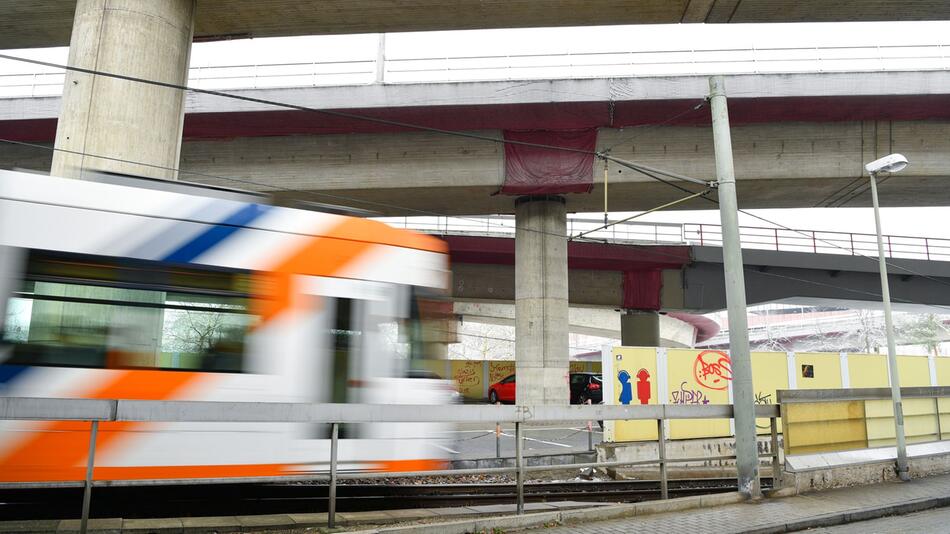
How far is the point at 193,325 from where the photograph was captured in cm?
789

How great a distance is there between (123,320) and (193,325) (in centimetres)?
76

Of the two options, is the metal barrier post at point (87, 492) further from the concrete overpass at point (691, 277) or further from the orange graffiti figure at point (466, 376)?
the orange graffiti figure at point (466, 376)

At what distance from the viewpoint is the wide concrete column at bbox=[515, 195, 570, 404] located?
22.7 meters

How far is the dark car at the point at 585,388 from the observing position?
2956 centimetres

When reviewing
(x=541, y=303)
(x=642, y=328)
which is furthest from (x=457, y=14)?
(x=642, y=328)

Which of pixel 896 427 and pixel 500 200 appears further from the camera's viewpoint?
pixel 500 200

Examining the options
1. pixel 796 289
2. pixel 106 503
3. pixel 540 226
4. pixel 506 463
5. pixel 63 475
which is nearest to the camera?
pixel 63 475

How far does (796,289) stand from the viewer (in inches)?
1244

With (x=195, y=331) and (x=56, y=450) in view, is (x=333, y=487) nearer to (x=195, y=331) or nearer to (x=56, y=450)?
(x=195, y=331)

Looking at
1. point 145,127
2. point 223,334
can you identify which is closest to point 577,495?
point 223,334

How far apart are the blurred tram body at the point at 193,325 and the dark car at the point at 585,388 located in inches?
836

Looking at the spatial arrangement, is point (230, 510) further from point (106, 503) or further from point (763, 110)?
point (763, 110)

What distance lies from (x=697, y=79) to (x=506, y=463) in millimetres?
12900

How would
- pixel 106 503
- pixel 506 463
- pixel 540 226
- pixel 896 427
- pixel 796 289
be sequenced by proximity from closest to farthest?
pixel 106 503, pixel 896 427, pixel 506 463, pixel 540 226, pixel 796 289
